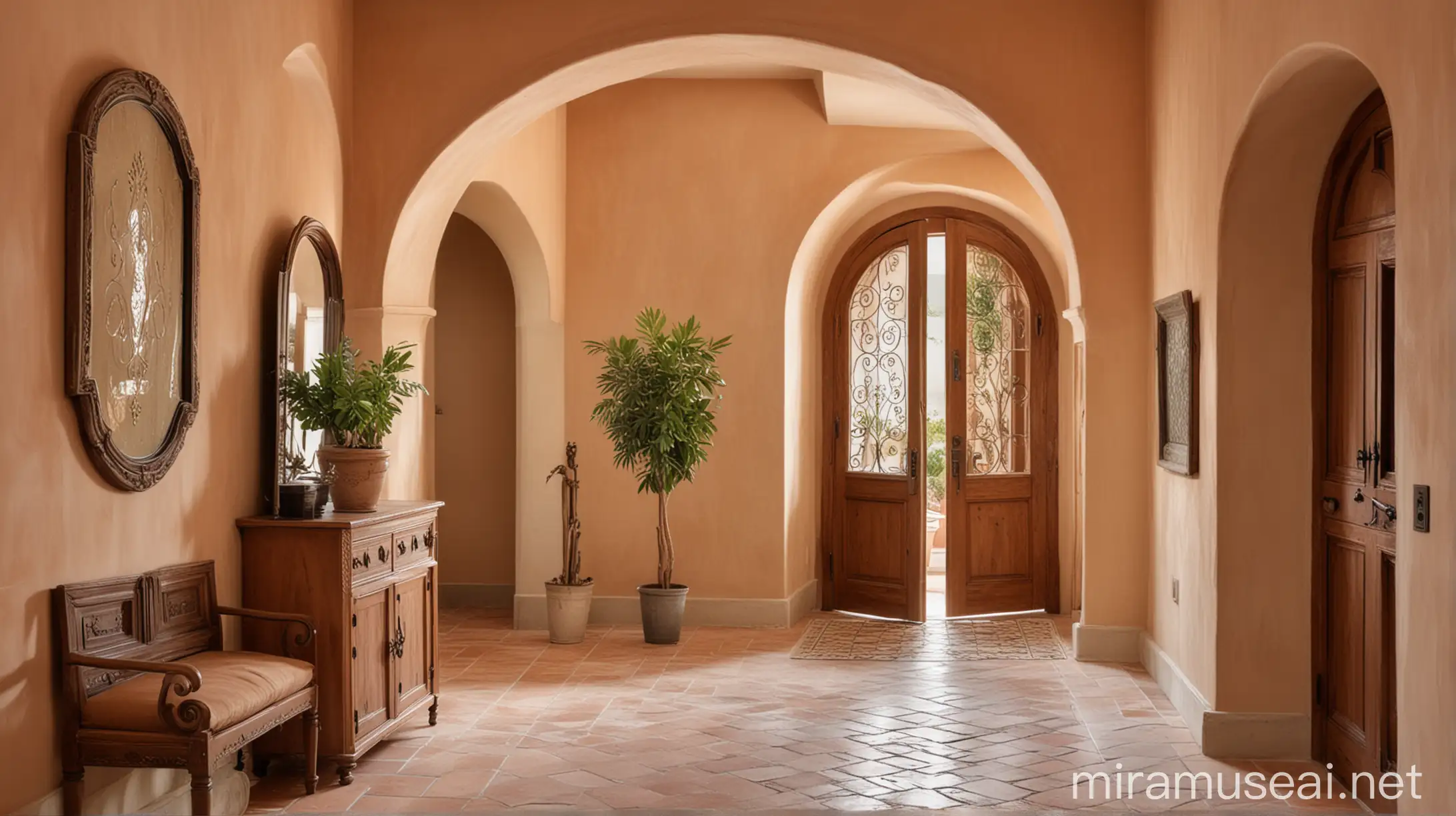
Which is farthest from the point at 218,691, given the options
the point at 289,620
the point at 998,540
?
the point at 998,540

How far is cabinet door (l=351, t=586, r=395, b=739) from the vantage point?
504cm

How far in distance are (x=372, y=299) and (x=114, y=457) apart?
2533 mm

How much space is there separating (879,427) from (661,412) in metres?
2.34

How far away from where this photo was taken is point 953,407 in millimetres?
9383

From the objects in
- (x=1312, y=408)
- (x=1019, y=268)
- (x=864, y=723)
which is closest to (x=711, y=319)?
A: (x=1019, y=268)

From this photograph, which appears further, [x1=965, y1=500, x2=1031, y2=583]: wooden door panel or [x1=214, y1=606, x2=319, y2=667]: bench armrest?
[x1=965, y1=500, x2=1031, y2=583]: wooden door panel

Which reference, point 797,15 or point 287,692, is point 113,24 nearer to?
point 287,692

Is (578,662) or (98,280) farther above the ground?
(98,280)

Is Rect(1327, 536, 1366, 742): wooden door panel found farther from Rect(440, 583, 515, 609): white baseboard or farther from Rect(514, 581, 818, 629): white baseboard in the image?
Rect(440, 583, 515, 609): white baseboard

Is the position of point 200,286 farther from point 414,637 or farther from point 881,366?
point 881,366

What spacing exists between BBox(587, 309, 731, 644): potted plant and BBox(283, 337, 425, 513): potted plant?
257 centimetres

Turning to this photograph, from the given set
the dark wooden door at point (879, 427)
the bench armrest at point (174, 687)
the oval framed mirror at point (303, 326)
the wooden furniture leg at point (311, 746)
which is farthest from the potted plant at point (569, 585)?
the bench armrest at point (174, 687)

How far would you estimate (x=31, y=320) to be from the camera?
367cm

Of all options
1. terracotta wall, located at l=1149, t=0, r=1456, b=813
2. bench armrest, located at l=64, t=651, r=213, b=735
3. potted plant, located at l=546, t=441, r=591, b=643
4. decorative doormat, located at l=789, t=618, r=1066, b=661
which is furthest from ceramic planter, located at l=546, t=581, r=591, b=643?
bench armrest, located at l=64, t=651, r=213, b=735
